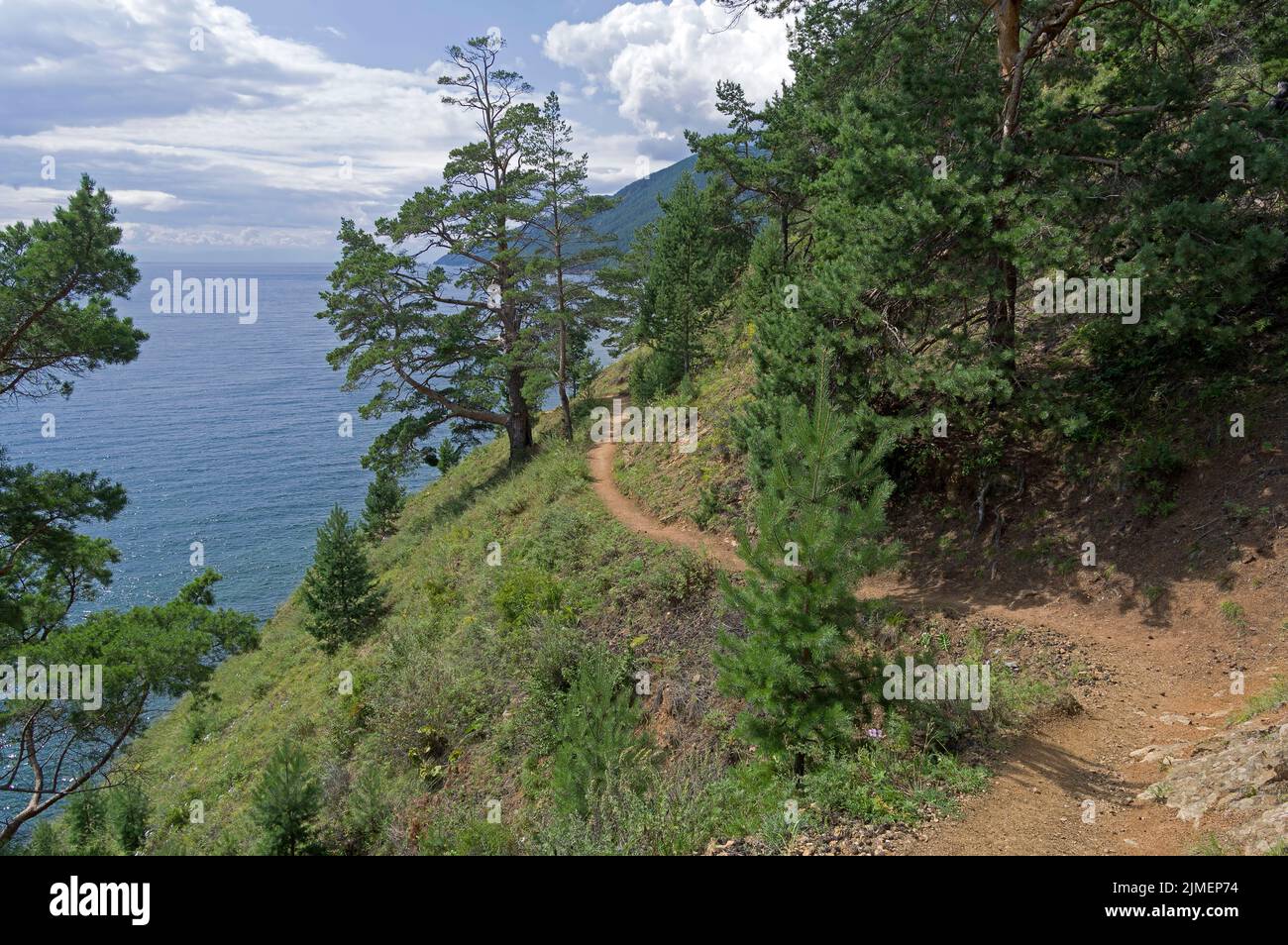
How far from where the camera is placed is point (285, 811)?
9.02 meters

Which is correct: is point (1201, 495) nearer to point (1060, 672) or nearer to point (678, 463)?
point (1060, 672)

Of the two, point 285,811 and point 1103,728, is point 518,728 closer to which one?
point 285,811

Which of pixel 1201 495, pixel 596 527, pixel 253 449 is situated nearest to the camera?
pixel 1201 495

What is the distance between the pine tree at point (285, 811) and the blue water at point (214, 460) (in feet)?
53.7

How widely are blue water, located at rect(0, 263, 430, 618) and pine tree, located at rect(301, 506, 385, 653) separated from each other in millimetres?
6321

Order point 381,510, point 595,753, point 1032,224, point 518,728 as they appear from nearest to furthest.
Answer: point 595,753, point 1032,224, point 518,728, point 381,510

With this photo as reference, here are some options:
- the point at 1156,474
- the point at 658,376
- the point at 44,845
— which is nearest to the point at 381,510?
the point at 658,376

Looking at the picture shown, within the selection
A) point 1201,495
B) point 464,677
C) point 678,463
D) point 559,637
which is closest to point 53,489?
point 464,677

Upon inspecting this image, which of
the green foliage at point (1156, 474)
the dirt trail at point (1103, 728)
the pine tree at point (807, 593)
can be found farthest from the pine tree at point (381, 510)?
the green foliage at point (1156, 474)

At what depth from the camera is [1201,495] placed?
10742mm

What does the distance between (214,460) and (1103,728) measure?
6112 centimetres

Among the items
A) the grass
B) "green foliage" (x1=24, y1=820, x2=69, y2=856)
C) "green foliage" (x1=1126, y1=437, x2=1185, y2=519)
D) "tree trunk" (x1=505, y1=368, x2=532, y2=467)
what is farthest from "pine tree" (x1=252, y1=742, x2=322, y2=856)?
"tree trunk" (x1=505, y1=368, x2=532, y2=467)
